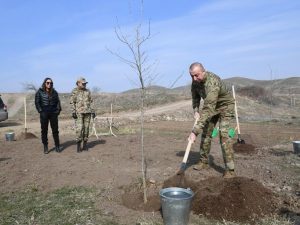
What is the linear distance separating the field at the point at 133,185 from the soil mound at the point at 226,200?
1 centimetres

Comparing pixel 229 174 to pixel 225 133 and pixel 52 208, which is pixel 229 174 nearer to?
pixel 225 133

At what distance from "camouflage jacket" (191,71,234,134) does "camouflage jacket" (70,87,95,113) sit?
3.41 metres

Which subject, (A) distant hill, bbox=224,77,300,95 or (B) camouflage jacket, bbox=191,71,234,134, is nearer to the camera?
(B) camouflage jacket, bbox=191,71,234,134

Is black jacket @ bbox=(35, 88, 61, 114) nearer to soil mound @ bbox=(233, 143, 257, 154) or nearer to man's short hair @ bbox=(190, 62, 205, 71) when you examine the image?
man's short hair @ bbox=(190, 62, 205, 71)

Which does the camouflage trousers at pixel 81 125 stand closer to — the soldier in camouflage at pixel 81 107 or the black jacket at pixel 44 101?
the soldier in camouflage at pixel 81 107

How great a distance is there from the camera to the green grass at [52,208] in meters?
5.10

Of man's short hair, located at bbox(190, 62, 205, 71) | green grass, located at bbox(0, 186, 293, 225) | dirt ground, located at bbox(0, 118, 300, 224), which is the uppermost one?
man's short hair, located at bbox(190, 62, 205, 71)

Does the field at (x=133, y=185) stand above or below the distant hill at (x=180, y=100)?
below

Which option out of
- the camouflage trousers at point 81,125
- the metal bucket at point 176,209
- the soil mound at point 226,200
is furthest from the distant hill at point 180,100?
the metal bucket at point 176,209

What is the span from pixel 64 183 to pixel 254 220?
348cm

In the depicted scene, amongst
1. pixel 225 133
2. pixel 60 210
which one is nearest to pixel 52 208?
pixel 60 210

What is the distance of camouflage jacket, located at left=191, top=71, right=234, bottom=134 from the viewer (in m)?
5.98

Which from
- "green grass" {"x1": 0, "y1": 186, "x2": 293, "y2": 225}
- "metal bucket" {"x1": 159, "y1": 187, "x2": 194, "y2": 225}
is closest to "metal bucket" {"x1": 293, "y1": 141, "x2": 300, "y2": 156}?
"green grass" {"x1": 0, "y1": 186, "x2": 293, "y2": 225}

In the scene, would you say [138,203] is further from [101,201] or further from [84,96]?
[84,96]
